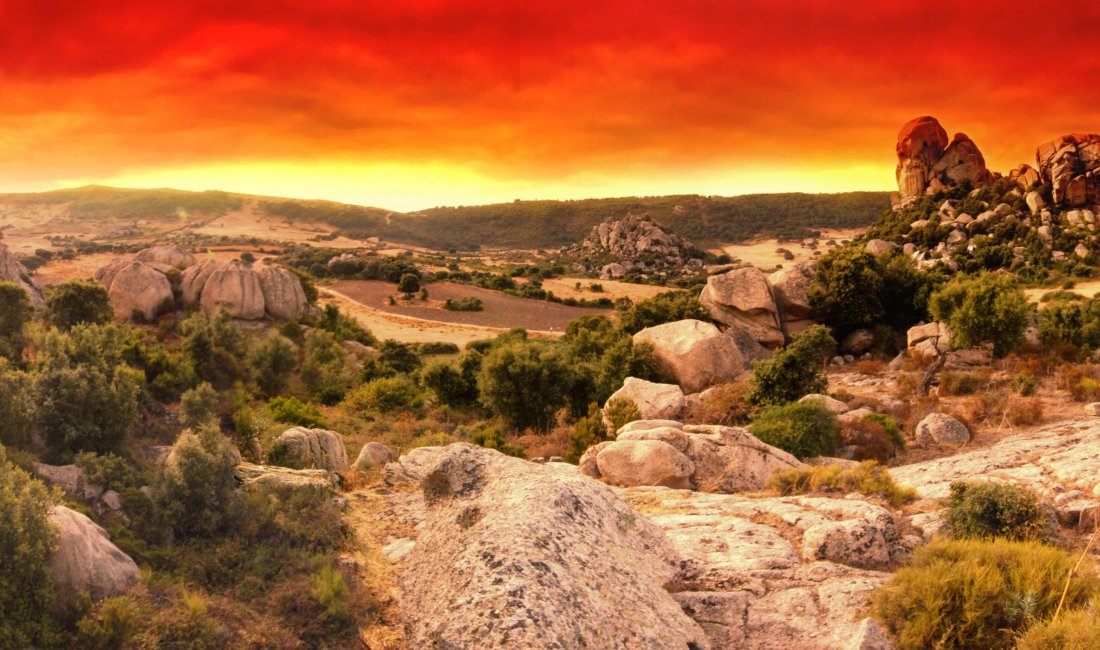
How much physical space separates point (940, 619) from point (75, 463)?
11.0 meters

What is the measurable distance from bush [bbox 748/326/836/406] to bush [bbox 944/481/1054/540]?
9577 millimetres

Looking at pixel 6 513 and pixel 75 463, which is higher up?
pixel 6 513

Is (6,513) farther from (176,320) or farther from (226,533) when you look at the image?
(176,320)

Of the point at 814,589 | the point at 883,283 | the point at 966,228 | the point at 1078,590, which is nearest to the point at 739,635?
the point at 814,589

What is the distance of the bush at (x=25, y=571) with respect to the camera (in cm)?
567

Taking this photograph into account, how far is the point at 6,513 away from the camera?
19.5 ft

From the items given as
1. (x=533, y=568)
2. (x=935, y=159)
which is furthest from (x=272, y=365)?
(x=935, y=159)

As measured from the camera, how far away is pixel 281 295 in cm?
3406

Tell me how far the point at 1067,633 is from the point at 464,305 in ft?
158

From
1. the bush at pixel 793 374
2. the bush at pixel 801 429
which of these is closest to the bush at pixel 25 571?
the bush at pixel 801 429

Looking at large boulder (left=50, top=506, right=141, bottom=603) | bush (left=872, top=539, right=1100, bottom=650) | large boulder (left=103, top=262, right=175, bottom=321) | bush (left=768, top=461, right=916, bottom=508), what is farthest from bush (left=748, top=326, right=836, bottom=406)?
large boulder (left=103, top=262, right=175, bottom=321)

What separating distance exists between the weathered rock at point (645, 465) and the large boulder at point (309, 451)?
216 inches

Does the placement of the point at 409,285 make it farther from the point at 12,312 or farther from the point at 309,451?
the point at 309,451

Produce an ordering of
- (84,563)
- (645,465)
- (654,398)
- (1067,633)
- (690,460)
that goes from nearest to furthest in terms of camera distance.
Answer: (1067,633), (84,563), (645,465), (690,460), (654,398)
